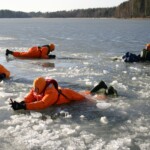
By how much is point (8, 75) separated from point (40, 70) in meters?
2.41

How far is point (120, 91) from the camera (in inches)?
475

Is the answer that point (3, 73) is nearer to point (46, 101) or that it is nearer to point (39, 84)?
point (39, 84)

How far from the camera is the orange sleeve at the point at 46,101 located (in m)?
9.71

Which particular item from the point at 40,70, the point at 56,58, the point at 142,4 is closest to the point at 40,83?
the point at 40,70

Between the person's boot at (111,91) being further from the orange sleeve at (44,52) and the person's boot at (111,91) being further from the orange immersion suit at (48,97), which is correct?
the orange sleeve at (44,52)

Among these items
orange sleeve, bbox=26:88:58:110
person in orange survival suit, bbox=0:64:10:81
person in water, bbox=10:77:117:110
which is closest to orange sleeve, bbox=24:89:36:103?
person in water, bbox=10:77:117:110

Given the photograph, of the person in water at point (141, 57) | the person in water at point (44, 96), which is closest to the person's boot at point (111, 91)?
the person in water at point (44, 96)

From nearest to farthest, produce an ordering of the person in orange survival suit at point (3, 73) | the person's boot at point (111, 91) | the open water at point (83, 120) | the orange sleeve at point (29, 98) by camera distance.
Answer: the open water at point (83, 120) → the orange sleeve at point (29, 98) → the person's boot at point (111, 91) → the person in orange survival suit at point (3, 73)

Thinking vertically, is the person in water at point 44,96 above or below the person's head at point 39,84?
below

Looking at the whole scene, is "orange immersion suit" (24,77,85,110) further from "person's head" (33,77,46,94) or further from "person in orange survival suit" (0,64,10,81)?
"person in orange survival suit" (0,64,10,81)

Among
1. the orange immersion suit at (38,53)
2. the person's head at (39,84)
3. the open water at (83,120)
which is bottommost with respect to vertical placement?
the open water at (83,120)

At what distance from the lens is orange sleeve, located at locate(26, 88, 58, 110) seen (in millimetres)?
9711

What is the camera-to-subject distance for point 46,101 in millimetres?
9844

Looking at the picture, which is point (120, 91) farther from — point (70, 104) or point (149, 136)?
point (149, 136)
